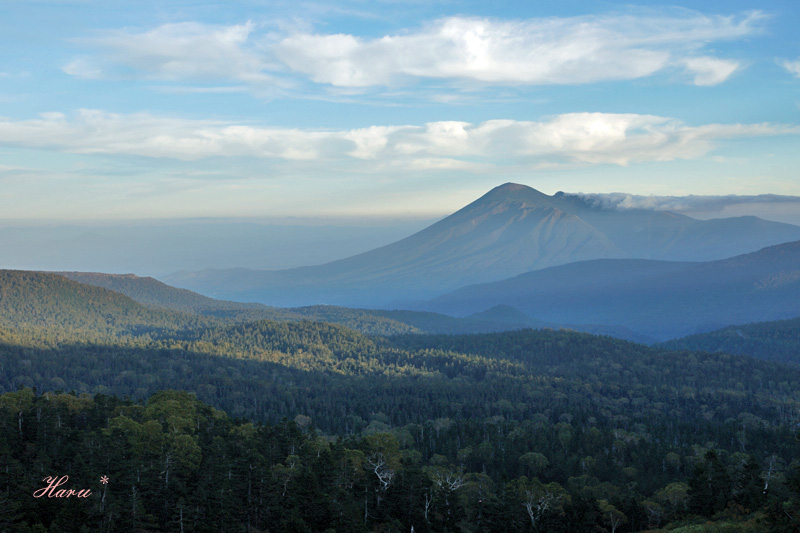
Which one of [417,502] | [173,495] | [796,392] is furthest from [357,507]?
[796,392]

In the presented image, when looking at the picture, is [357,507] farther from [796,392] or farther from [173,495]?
[796,392]

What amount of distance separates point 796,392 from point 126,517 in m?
197

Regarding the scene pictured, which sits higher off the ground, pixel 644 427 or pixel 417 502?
pixel 417 502

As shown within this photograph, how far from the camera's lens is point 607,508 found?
63.7 metres

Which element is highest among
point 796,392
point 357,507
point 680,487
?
point 357,507

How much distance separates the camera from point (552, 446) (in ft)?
347

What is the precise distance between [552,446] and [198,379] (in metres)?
115

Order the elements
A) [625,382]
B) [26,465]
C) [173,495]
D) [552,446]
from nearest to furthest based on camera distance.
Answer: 1. [173,495]
2. [26,465]
3. [552,446]
4. [625,382]

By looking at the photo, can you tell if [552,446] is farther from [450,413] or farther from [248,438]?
[248,438]

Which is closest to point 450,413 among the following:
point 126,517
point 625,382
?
point 625,382

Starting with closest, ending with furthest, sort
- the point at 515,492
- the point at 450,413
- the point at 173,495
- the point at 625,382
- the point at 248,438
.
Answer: the point at 173,495
the point at 515,492
the point at 248,438
the point at 450,413
the point at 625,382

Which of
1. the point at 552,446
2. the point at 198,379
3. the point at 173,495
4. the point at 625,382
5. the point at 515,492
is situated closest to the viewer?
the point at 173,495

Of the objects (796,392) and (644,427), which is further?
(796,392)

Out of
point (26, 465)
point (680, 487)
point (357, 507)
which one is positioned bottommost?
point (680, 487)
